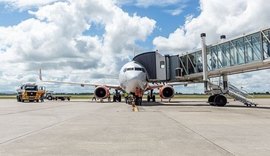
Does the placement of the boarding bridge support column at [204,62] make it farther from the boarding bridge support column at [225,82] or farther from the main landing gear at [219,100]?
the boarding bridge support column at [225,82]

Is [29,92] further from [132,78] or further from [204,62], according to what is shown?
[204,62]

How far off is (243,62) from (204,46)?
21.7 feet

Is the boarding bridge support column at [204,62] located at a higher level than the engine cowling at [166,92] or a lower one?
higher

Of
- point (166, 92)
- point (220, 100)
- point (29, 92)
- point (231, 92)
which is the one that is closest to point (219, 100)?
point (220, 100)

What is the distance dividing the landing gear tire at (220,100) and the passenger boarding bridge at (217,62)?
0.09 m

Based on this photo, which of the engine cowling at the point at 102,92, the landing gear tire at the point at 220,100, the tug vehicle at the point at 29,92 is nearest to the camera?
the landing gear tire at the point at 220,100

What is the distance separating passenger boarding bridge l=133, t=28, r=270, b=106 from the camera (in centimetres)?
2294

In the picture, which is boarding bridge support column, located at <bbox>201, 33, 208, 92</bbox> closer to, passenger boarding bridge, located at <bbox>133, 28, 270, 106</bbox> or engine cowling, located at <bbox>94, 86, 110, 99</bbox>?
passenger boarding bridge, located at <bbox>133, 28, 270, 106</bbox>

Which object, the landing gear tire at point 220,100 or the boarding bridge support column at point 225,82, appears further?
the boarding bridge support column at point 225,82

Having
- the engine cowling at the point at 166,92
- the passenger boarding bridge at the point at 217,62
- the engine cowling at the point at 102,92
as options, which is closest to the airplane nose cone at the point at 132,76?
the engine cowling at the point at 166,92

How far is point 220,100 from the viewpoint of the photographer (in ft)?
99.8

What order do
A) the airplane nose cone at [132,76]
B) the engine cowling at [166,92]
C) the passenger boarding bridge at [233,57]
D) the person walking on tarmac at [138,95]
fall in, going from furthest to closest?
the engine cowling at [166,92] → the person walking on tarmac at [138,95] → the airplane nose cone at [132,76] → the passenger boarding bridge at [233,57]

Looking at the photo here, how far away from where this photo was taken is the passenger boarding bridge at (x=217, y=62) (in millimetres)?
22938

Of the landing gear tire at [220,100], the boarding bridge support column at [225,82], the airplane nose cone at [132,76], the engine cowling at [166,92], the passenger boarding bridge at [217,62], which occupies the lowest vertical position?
the landing gear tire at [220,100]
